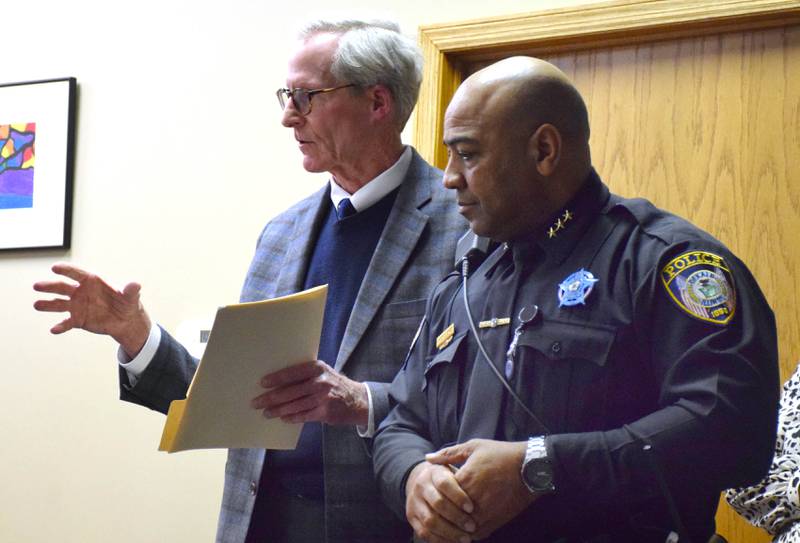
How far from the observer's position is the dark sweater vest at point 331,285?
2.08 metres

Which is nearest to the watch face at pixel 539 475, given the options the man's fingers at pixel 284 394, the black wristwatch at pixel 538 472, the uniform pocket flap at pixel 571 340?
the black wristwatch at pixel 538 472

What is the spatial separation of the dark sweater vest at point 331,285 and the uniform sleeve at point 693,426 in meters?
0.82

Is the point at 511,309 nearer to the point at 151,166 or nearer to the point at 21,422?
the point at 151,166

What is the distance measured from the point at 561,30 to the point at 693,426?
6.61ft

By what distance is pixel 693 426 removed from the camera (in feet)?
4.30

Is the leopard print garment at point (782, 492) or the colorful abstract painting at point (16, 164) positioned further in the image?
the colorful abstract painting at point (16, 164)

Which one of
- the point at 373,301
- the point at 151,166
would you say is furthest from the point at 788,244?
the point at 151,166

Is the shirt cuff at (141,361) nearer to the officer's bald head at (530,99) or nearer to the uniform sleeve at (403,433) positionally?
the uniform sleeve at (403,433)

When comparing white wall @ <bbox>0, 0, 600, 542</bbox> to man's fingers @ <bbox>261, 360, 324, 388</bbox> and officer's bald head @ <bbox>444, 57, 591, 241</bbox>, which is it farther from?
officer's bald head @ <bbox>444, 57, 591, 241</bbox>

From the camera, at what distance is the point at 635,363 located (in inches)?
56.0

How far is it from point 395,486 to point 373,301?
0.61m

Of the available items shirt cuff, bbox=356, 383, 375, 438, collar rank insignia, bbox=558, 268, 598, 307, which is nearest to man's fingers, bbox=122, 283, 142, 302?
shirt cuff, bbox=356, 383, 375, 438

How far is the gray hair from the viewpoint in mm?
2293

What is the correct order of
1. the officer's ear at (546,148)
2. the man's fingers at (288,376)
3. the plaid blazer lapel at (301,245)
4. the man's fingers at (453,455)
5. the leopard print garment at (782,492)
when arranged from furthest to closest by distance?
the plaid blazer lapel at (301,245)
the man's fingers at (288,376)
the leopard print garment at (782,492)
the officer's ear at (546,148)
the man's fingers at (453,455)
